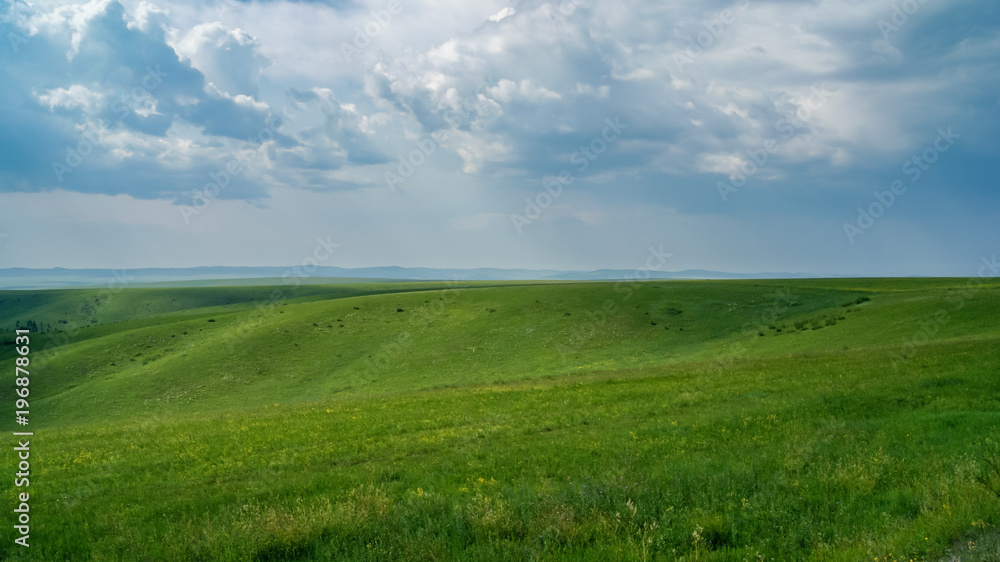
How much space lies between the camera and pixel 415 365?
5894 centimetres

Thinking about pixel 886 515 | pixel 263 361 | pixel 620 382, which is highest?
pixel 886 515

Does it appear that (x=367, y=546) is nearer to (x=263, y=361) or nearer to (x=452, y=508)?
(x=452, y=508)

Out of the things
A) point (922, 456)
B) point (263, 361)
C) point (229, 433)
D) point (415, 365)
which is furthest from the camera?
point (263, 361)

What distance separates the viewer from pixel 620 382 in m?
30.9

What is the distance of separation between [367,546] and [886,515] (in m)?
8.97

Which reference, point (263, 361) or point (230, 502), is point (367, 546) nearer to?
point (230, 502)

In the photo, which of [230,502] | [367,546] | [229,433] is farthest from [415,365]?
[367,546]

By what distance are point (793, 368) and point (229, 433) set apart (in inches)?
1095

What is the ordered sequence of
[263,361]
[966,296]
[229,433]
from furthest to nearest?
[263,361] → [966,296] → [229,433]

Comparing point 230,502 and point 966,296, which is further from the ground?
point 966,296

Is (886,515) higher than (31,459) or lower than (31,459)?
higher

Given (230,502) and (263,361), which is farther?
(263,361)

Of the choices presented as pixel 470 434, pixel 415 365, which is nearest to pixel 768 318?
pixel 415 365

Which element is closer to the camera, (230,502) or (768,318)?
(230,502)
